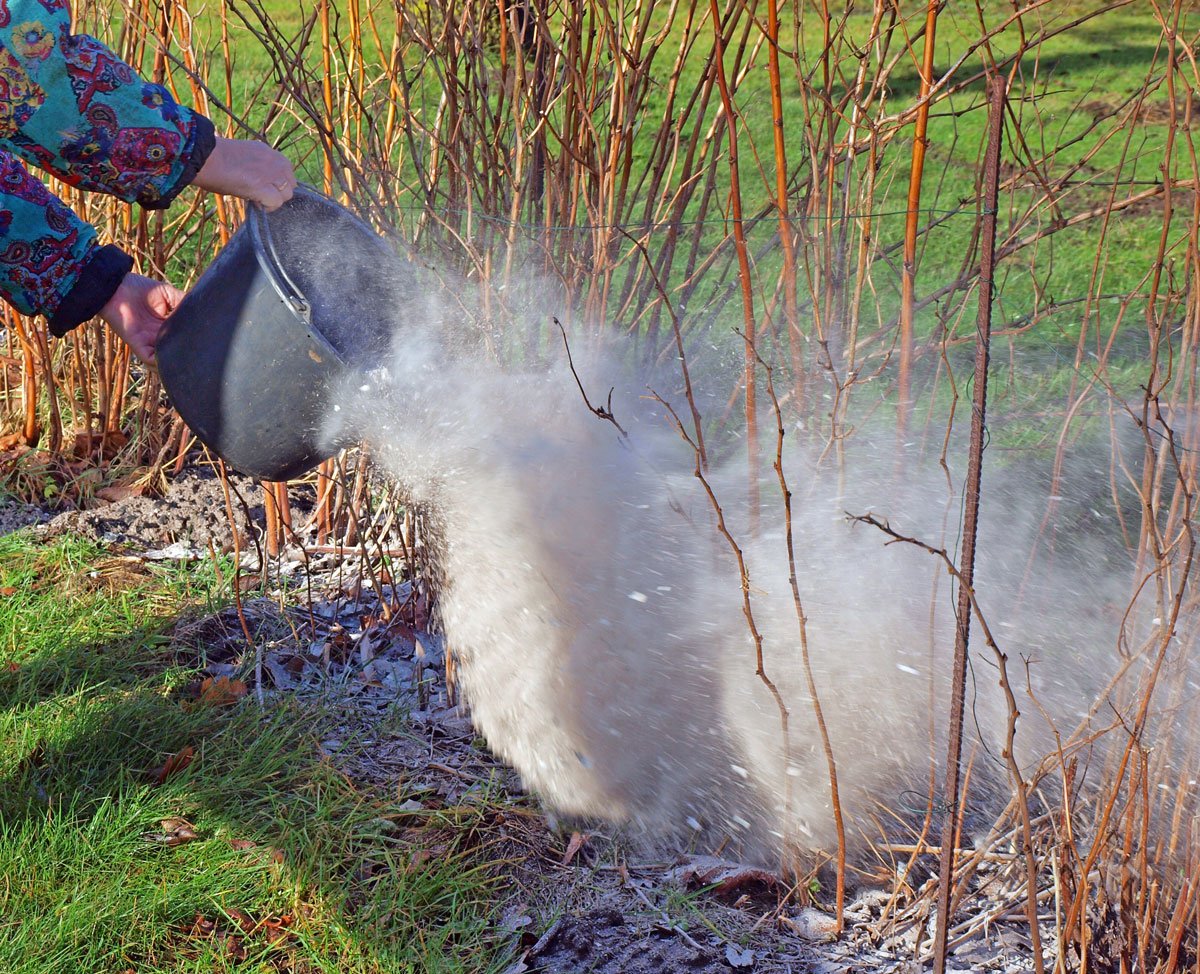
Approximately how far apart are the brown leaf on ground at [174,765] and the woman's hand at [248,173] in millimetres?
1126

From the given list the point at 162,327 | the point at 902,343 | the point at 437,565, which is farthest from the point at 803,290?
the point at 162,327

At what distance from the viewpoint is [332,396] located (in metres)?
1.98

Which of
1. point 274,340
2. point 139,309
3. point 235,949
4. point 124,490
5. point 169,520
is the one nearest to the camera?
point 235,949

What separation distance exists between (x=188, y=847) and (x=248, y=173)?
125cm

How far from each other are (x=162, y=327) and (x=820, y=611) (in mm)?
1386

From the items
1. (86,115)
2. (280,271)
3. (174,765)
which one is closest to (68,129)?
(86,115)

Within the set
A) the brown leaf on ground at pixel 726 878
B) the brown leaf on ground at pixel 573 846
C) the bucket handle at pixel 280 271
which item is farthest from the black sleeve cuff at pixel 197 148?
the brown leaf on ground at pixel 726 878

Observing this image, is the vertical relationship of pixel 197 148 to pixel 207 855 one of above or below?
above

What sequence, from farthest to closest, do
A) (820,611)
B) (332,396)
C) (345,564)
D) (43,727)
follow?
(345,564), (43,727), (820,611), (332,396)

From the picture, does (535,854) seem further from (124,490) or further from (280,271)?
(124,490)

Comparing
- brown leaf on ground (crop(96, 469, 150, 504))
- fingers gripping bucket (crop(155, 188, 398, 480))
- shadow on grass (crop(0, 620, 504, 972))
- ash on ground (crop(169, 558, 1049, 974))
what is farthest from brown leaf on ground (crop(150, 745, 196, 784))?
brown leaf on ground (crop(96, 469, 150, 504))

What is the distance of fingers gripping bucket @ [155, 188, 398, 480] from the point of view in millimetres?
1944

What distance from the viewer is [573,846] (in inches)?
82.9

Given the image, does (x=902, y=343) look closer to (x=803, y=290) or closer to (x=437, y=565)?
(x=803, y=290)
